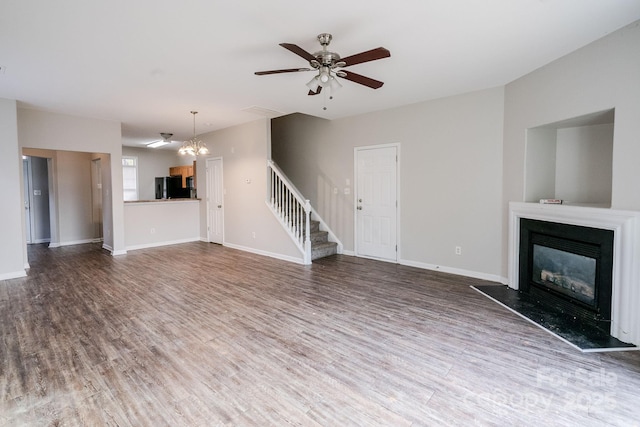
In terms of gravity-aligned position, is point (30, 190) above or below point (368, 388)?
above

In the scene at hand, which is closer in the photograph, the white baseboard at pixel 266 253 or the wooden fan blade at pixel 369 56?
the wooden fan blade at pixel 369 56

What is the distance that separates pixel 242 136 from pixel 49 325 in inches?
178

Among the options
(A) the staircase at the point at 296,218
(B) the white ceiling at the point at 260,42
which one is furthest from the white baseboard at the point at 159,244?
(B) the white ceiling at the point at 260,42

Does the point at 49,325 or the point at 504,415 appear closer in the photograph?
the point at 504,415

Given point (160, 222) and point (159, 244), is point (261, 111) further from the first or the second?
point (159, 244)

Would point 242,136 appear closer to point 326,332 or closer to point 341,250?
point 341,250

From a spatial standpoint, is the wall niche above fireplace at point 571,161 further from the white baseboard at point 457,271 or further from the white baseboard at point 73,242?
the white baseboard at point 73,242

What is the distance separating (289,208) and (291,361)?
3.70 metres

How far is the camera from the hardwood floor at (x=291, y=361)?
72.0 inches

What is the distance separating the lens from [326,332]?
284cm

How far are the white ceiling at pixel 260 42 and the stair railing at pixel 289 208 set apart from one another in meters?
1.73

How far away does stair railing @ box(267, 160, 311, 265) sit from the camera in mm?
5488

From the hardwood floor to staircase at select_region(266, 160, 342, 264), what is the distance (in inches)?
58.7

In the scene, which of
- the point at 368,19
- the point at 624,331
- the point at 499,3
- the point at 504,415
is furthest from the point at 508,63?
the point at 504,415
